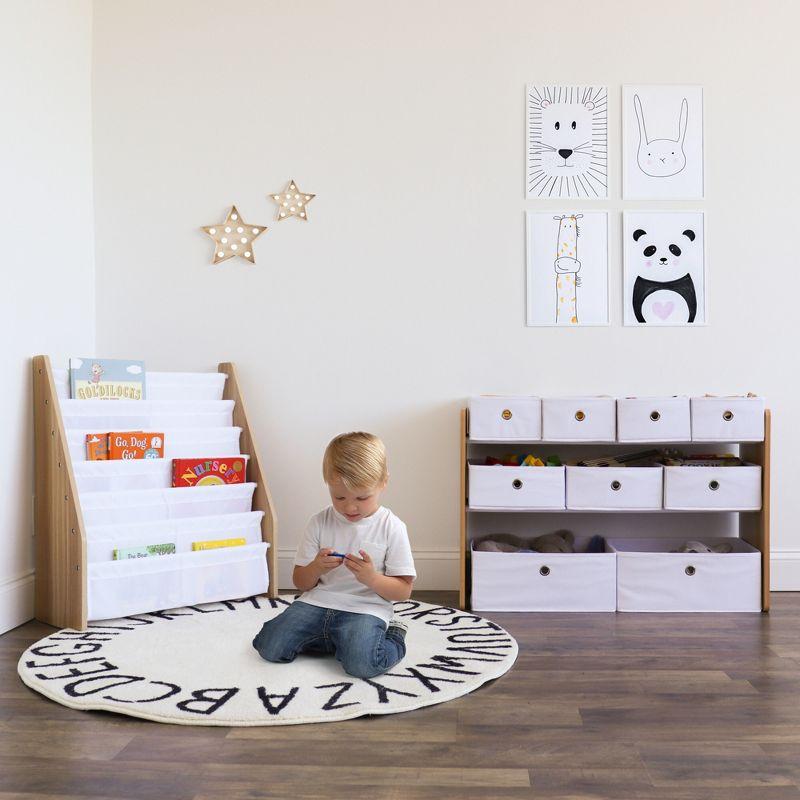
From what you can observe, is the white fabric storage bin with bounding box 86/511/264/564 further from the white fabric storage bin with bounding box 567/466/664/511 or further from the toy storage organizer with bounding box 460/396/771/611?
the white fabric storage bin with bounding box 567/466/664/511

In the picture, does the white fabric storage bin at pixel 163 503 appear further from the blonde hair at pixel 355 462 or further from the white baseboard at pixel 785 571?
the white baseboard at pixel 785 571

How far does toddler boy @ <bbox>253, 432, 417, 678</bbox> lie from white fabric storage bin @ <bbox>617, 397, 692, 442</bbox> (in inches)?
41.1

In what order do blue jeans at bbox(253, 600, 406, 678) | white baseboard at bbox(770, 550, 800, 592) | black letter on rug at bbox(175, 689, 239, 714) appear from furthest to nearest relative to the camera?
white baseboard at bbox(770, 550, 800, 592), blue jeans at bbox(253, 600, 406, 678), black letter on rug at bbox(175, 689, 239, 714)

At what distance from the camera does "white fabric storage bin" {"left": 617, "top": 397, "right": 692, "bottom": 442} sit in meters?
2.90

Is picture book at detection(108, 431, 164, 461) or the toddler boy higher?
picture book at detection(108, 431, 164, 461)

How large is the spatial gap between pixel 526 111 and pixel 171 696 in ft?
7.89

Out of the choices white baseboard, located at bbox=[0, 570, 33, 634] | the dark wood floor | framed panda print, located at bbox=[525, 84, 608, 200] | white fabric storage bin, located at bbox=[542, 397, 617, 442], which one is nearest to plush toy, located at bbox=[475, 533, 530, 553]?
white fabric storage bin, located at bbox=[542, 397, 617, 442]

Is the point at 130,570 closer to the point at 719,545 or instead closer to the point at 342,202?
the point at 342,202

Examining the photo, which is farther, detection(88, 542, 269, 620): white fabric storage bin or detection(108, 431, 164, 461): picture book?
detection(108, 431, 164, 461): picture book

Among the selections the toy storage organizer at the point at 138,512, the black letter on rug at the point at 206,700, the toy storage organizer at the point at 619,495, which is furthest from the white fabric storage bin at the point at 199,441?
the black letter on rug at the point at 206,700

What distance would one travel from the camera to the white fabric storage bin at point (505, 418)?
2.91 meters

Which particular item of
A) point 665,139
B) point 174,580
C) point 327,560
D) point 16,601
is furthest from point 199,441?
point 665,139

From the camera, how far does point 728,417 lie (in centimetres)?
290

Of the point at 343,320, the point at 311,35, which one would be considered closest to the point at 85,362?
the point at 343,320
